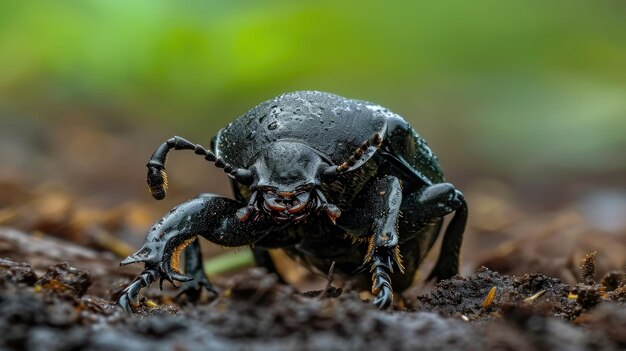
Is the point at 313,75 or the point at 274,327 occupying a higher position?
the point at 313,75

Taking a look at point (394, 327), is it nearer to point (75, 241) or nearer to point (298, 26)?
point (75, 241)

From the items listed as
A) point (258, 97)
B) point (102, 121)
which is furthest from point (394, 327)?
point (102, 121)

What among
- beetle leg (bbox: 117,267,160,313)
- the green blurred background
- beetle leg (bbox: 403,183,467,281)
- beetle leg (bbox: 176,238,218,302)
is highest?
the green blurred background

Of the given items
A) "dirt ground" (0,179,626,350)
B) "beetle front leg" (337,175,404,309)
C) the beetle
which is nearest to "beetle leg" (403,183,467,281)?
the beetle

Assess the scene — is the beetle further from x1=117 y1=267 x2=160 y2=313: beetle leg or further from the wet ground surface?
the wet ground surface

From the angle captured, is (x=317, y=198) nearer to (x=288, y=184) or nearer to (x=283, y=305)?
(x=288, y=184)

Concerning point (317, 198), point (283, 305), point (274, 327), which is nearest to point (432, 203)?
point (317, 198)
